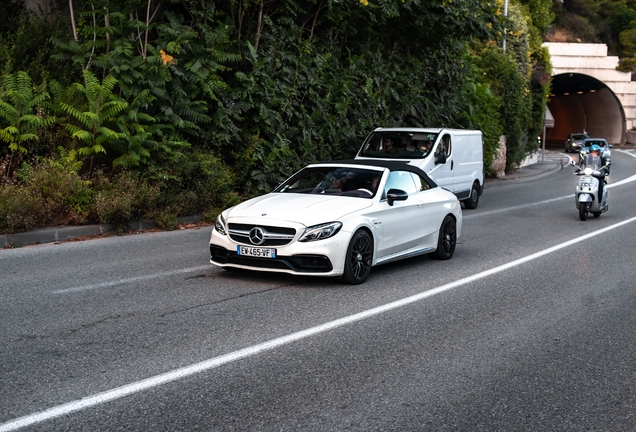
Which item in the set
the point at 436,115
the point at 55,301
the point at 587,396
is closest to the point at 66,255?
the point at 55,301

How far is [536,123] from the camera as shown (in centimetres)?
4659

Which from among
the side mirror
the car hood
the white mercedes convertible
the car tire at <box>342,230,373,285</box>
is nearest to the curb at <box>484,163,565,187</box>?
the white mercedes convertible

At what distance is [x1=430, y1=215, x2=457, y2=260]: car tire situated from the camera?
1170 centimetres

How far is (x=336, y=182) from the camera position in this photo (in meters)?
10.7

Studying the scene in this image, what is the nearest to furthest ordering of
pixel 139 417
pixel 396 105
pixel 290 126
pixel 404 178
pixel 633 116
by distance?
pixel 139 417
pixel 404 178
pixel 290 126
pixel 396 105
pixel 633 116

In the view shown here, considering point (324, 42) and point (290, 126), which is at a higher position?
point (324, 42)

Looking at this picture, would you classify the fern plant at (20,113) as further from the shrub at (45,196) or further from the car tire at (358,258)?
the car tire at (358,258)

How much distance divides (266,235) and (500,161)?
1134 inches

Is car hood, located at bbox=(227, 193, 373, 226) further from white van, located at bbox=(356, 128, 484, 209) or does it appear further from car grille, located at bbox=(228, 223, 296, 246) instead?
white van, located at bbox=(356, 128, 484, 209)

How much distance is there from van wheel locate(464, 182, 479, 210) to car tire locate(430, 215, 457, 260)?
9.76m

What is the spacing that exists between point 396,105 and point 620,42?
64.9 m

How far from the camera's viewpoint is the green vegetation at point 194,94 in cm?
1486

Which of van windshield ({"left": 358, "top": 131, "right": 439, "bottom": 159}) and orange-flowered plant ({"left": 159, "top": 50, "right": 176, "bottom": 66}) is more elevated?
orange-flowered plant ({"left": 159, "top": 50, "right": 176, "bottom": 66})

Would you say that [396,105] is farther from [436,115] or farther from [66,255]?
[66,255]
